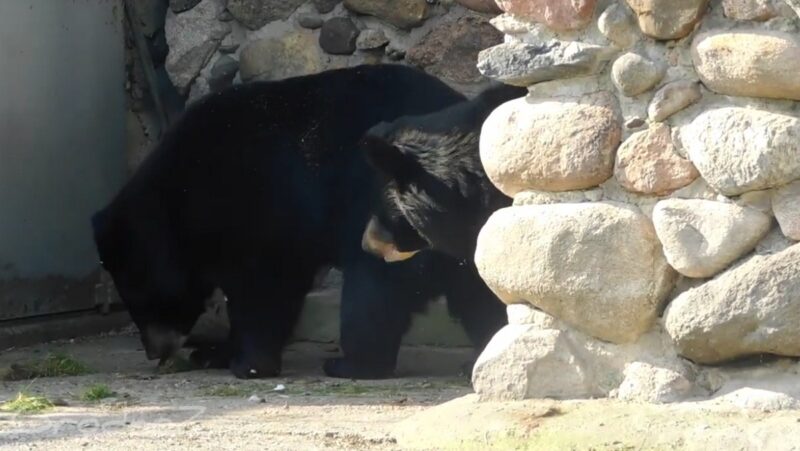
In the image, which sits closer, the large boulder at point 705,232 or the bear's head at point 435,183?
the large boulder at point 705,232

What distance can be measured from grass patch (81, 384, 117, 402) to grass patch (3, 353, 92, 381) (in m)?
0.80

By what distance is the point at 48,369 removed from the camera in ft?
20.8

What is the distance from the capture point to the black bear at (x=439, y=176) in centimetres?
539

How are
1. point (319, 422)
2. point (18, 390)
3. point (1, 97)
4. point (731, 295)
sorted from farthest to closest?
point (1, 97), point (18, 390), point (319, 422), point (731, 295)

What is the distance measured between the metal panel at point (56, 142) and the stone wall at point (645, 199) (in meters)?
4.13

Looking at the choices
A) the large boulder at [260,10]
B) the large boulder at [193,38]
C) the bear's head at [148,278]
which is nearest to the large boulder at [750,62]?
the bear's head at [148,278]

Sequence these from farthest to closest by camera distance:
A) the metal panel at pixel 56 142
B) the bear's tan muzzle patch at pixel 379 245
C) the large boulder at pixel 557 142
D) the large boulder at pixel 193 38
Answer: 1. the large boulder at pixel 193 38
2. the metal panel at pixel 56 142
3. the bear's tan muzzle patch at pixel 379 245
4. the large boulder at pixel 557 142

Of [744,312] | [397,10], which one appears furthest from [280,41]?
[744,312]

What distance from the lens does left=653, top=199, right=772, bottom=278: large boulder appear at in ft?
10.9

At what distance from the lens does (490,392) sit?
3.79m

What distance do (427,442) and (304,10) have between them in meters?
3.97

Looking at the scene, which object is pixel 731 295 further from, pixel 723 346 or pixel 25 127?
pixel 25 127

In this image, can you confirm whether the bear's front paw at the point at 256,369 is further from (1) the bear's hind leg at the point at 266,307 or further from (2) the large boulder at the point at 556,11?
(2) the large boulder at the point at 556,11

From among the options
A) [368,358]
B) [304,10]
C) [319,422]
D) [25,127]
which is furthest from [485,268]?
[25,127]
